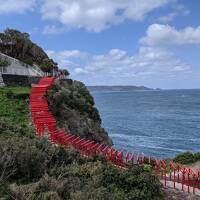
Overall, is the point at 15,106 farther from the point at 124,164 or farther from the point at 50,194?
the point at 50,194

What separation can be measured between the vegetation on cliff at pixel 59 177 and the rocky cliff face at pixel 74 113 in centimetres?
1461

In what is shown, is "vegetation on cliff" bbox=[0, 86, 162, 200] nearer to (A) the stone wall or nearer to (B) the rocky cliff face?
(B) the rocky cliff face

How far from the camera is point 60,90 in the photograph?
3594cm

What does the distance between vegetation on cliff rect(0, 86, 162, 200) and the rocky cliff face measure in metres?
14.6

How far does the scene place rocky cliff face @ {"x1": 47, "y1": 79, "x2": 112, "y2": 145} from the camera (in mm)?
32375

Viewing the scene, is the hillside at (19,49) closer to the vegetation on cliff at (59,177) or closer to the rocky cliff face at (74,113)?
the rocky cliff face at (74,113)

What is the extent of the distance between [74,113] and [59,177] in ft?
70.8

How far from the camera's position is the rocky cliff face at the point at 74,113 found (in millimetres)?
32375

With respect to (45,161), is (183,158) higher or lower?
lower

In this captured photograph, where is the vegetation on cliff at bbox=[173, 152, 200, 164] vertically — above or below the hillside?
below

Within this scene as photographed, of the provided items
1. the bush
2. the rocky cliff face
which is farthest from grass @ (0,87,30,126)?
the bush

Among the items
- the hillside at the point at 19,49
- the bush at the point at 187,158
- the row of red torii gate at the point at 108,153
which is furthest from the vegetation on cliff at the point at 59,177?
the hillside at the point at 19,49

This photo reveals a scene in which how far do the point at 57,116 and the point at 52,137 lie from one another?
10.2 metres

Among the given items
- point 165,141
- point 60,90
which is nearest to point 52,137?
point 60,90
